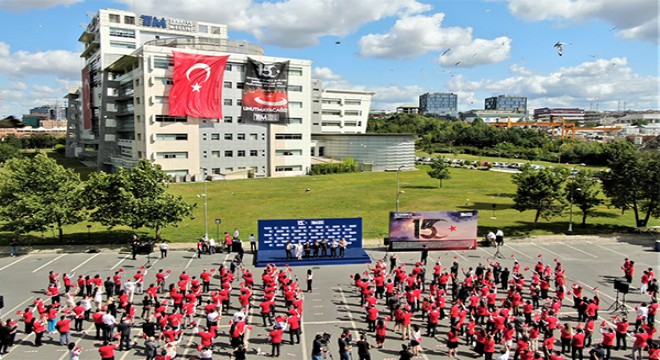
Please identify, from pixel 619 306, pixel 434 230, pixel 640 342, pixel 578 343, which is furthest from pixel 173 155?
pixel 640 342

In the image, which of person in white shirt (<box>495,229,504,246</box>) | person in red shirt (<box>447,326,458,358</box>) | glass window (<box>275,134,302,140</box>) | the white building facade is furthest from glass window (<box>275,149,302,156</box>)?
person in red shirt (<box>447,326,458,358</box>)

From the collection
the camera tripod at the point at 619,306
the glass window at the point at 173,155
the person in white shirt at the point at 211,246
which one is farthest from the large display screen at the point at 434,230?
the glass window at the point at 173,155

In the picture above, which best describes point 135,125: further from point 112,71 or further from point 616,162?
point 616,162

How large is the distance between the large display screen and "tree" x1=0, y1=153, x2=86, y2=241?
19.5 meters

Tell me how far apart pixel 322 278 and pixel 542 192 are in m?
19.0

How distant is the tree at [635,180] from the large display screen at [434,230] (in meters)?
12.8

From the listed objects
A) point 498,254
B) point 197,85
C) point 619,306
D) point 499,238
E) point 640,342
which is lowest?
point 619,306

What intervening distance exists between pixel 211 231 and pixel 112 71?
51.8 meters

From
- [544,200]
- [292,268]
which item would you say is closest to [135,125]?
[292,268]

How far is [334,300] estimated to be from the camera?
20.1 metres

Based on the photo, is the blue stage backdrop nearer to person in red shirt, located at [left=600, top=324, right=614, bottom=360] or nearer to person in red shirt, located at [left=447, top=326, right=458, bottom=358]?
person in red shirt, located at [left=447, top=326, right=458, bottom=358]

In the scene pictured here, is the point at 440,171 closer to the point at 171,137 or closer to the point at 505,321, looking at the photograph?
the point at 171,137

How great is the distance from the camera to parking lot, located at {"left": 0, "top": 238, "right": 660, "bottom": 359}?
15.4 m

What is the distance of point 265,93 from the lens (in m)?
67.9
